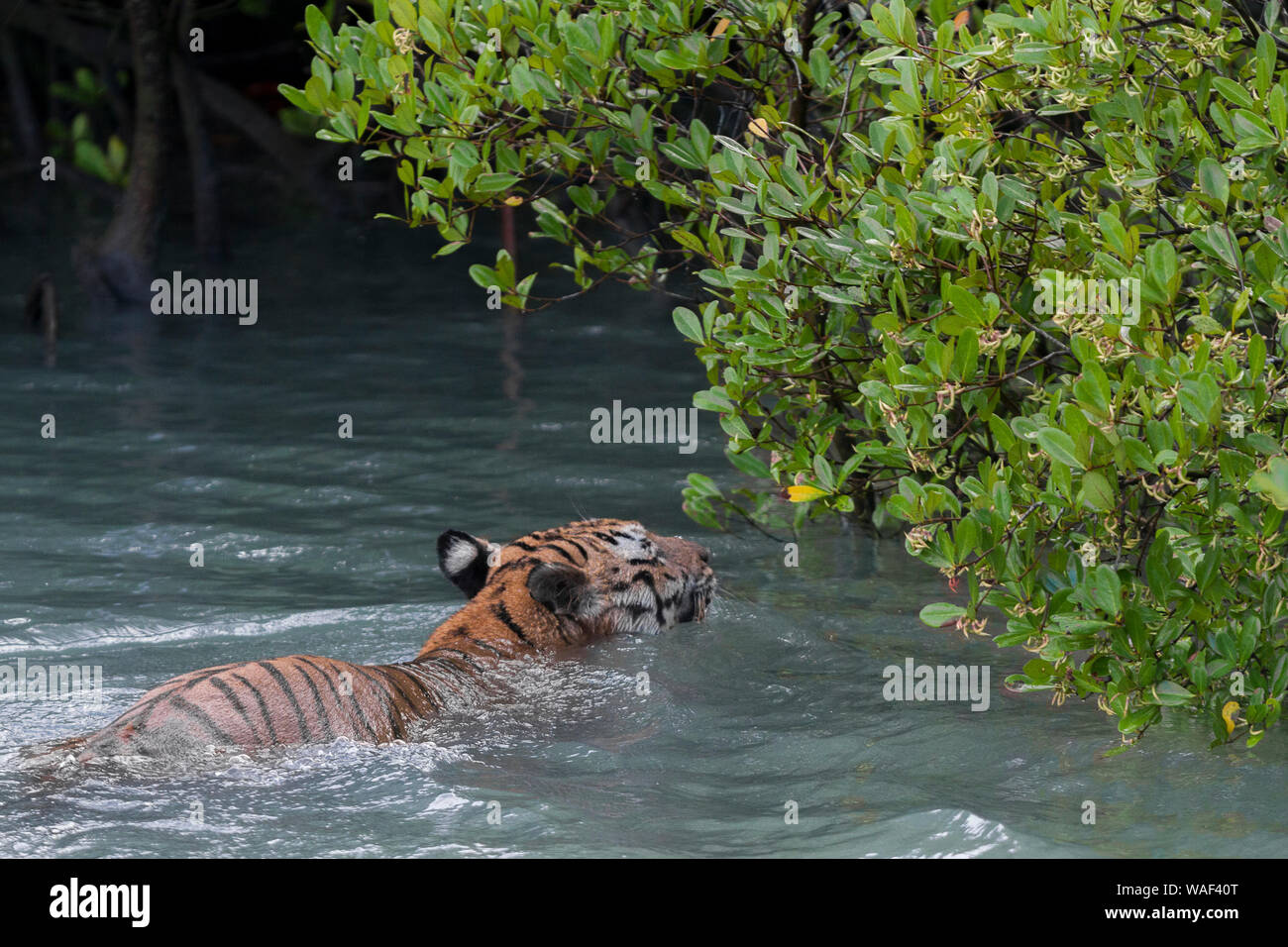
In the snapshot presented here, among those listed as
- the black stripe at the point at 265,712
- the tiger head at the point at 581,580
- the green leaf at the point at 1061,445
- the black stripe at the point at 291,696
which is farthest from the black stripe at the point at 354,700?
the green leaf at the point at 1061,445

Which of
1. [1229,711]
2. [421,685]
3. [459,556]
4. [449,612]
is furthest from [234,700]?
[1229,711]

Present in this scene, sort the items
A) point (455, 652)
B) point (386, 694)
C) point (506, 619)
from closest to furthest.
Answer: point (386, 694) < point (455, 652) < point (506, 619)

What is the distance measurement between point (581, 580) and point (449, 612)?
1260 mm

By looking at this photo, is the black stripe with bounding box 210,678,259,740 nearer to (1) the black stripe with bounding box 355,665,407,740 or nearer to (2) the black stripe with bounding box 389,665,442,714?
(1) the black stripe with bounding box 355,665,407,740

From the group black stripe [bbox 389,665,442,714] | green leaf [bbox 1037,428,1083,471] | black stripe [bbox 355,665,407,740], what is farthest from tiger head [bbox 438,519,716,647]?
green leaf [bbox 1037,428,1083,471]

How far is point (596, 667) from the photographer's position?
615 cm

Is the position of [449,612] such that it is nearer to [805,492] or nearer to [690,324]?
[690,324]

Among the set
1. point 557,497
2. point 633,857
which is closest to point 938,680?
point 633,857

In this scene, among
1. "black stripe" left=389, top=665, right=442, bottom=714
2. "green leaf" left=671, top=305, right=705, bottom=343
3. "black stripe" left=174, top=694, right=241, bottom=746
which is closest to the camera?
"black stripe" left=174, top=694, right=241, bottom=746

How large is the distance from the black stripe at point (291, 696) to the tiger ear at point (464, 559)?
1239 millimetres

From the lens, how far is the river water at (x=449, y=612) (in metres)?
4.62

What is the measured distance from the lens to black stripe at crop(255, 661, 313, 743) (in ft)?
16.6

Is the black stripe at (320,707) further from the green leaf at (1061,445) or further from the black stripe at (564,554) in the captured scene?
the green leaf at (1061,445)

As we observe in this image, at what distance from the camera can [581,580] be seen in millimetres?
6223
